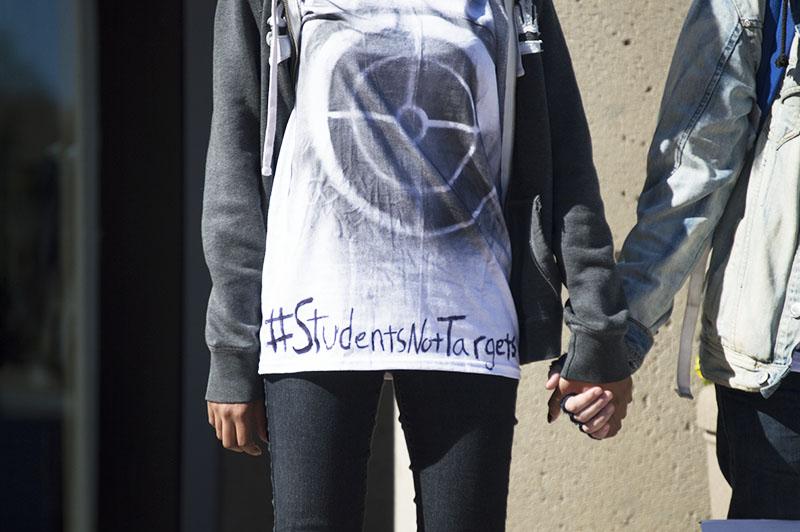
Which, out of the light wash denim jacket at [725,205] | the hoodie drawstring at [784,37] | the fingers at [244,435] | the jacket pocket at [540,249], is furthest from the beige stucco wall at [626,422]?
the fingers at [244,435]

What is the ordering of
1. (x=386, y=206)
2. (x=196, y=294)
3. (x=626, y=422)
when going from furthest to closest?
(x=196, y=294)
(x=626, y=422)
(x=386, y=206)

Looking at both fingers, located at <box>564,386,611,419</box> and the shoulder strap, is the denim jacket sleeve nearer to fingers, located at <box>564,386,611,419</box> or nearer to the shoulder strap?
Answer: fingers, located at <box>564,386,611,419</box>

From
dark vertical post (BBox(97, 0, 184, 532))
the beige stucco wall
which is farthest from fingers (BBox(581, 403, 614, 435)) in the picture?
dark vertical post (BBox(97, 0, 184, 532))

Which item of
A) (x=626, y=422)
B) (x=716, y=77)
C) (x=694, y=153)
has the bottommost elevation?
(x=626, y=422)

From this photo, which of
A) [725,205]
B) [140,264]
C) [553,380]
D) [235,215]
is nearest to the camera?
[235,215]

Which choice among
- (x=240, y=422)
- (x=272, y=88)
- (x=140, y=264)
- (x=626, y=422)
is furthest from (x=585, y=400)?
(x=140, y=264)

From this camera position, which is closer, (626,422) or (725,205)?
(725,205)

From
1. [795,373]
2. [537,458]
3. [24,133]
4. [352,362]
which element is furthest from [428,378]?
[24,133]

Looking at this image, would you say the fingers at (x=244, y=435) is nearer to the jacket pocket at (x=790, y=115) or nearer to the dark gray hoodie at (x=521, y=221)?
the dark gray hoodie at (x=521, y=221)

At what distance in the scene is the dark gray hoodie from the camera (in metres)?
2.15

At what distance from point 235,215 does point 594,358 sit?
27.6 inches

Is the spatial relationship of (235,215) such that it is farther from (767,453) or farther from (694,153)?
(767,453)

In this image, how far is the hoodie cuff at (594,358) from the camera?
7.20 feet

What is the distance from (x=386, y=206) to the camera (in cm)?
206
